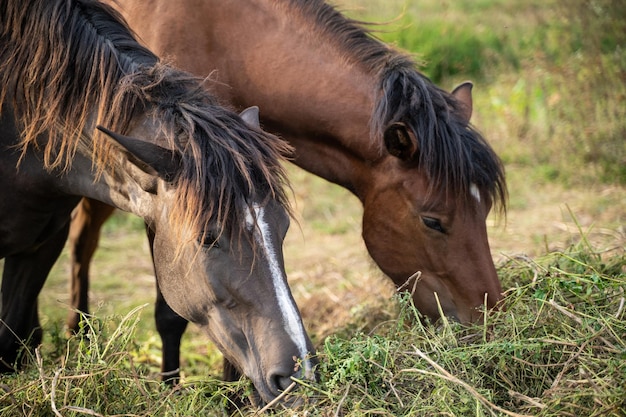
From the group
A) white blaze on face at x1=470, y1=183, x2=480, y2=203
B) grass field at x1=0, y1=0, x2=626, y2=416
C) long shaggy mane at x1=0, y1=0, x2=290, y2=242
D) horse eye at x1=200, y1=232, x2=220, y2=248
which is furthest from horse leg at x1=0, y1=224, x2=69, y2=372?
white blaze on face at x1=470, y1=183, x2=480, y2=203

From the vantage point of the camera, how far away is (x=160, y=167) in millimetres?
2477

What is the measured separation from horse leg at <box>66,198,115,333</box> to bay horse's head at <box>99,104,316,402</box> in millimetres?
2157

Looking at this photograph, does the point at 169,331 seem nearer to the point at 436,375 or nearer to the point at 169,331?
the point at 169,331

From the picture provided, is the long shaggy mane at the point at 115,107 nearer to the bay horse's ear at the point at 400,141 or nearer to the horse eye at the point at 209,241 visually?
the horse eye at the point at 209,241

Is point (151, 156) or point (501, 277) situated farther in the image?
point (501, 277)

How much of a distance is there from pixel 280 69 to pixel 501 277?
1.52m

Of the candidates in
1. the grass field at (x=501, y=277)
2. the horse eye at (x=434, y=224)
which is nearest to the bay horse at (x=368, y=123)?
the horse eye at (x=434, y=224)

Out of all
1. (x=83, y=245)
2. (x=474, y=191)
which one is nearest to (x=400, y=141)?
(x=474, y=191)

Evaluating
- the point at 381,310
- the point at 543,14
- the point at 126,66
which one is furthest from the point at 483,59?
the point at 126,66

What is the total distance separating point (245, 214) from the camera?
2.46 m

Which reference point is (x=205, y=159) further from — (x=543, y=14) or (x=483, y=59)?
(x=543, y=14)

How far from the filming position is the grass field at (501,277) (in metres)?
2.47

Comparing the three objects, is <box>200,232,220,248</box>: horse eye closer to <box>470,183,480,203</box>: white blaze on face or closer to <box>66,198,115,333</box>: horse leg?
<box>470,183,480,203</box>: white blaze on face

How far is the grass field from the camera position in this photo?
2.47 meters
